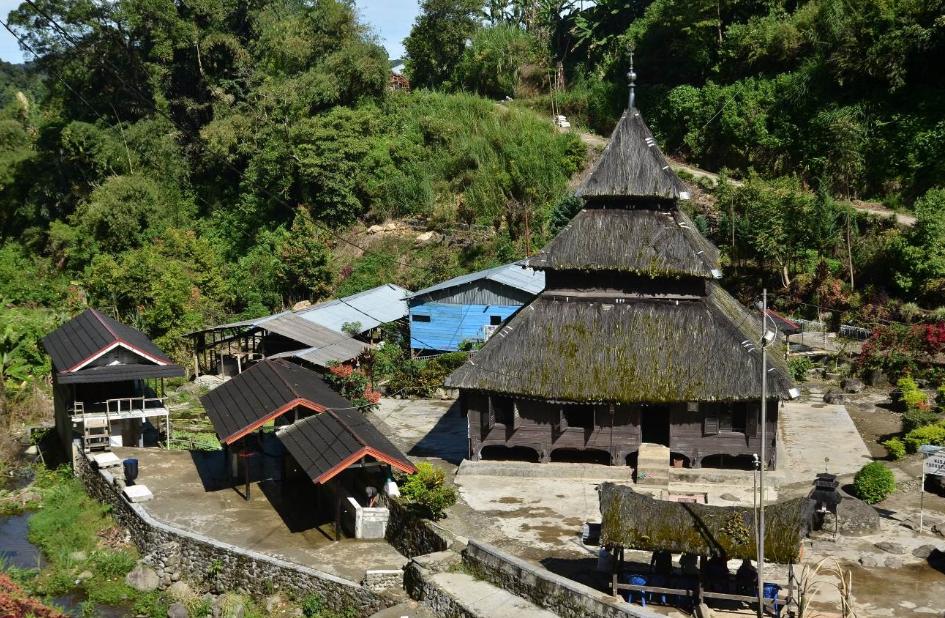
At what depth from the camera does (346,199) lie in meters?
49.0

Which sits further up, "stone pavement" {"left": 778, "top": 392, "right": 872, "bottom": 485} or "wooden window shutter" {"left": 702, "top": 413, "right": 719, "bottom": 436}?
"wooden window shutter" {"left": 702, "top": 413, "right": 719, "bottom": 436}

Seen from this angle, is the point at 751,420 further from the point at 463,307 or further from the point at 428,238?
the point at 428,238

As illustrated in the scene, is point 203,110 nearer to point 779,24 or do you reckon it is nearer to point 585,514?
point 779,24

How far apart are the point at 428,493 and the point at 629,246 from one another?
8722 mm

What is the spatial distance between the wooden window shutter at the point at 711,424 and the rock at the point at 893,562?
5798mm

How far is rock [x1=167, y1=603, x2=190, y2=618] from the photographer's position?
1983 centimetres

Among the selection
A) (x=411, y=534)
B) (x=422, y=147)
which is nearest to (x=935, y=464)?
(x=411, y=534)

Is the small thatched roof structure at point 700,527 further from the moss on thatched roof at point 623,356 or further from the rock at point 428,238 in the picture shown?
the rock at point 428,238

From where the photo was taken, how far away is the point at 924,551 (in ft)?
61.0

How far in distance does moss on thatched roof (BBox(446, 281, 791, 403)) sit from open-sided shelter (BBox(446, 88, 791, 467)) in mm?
28

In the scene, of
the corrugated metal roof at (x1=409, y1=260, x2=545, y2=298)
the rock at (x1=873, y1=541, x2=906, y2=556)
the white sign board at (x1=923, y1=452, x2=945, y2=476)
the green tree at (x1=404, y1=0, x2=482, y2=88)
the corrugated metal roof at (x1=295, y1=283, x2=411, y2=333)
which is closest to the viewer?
the rock at (x1=873, y1=541, x2=906, y2=556)

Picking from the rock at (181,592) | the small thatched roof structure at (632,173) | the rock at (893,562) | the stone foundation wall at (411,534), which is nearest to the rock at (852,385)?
the small thatched roof structure at (632,173)

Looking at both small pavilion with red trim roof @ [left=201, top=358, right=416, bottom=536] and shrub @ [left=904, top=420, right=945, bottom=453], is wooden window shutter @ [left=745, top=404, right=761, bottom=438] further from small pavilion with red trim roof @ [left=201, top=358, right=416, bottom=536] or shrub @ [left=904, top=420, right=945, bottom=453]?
small pavilion with red trim roof @ [left=201, top=358, right=416, bottom=536]

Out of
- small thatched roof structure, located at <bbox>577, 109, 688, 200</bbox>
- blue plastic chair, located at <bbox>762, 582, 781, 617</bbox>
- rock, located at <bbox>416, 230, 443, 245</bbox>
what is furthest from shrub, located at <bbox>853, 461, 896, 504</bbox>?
rock, located at <bbox>416, 230, 443, 245</bbox>
